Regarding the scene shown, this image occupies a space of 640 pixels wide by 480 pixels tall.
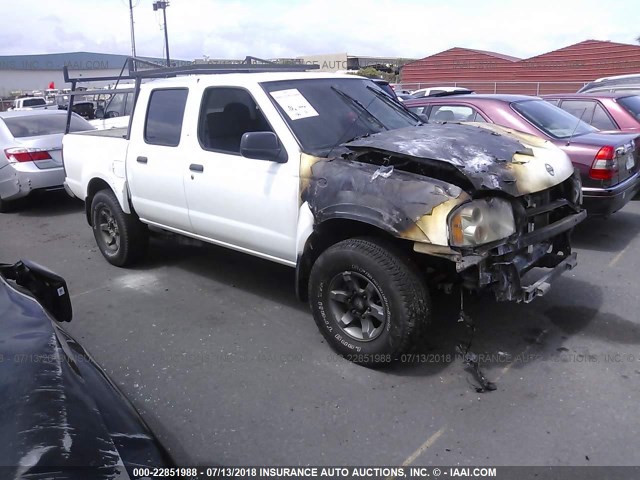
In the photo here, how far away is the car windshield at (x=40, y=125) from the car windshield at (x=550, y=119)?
22.6 ft

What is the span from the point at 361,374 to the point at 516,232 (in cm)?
139

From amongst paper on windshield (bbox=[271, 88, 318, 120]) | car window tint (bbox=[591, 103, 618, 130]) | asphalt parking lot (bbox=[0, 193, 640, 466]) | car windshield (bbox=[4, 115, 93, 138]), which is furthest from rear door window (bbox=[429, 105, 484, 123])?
car windshield (bbox=[4, 115, 93, 138])

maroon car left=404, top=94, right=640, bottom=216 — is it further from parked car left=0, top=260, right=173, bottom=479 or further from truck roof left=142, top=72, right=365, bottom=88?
parked car left=0, top=260, right=173, bottom=479

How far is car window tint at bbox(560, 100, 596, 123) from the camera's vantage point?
8.48 metres

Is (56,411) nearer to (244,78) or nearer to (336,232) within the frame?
(336,232)

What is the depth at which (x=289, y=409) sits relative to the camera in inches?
134

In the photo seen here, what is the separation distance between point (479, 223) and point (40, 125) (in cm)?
857

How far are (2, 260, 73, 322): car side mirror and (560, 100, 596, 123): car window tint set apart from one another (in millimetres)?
7948

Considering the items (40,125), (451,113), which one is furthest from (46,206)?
(451,113)

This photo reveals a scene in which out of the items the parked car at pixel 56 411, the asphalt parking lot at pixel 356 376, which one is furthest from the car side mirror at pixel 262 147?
the parked car at pixel 56 411

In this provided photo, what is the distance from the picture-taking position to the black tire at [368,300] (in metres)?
3.45

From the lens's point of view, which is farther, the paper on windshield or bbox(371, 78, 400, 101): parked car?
bbox(371, 78, 400, 101): parked car

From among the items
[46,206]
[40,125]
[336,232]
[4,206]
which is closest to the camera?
[336,232]

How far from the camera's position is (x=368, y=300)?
3697 millimetres
